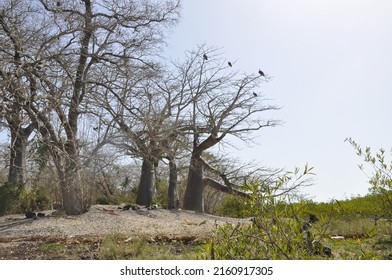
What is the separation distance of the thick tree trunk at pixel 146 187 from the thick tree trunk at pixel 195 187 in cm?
136

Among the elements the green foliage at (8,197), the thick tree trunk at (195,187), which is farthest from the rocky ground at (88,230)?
the thick tree trunk at (195,187)

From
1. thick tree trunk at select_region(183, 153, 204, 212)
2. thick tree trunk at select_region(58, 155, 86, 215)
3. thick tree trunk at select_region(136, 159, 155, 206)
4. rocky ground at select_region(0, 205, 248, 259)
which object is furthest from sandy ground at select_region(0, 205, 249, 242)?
thick tree trunk at select_region(183, 153, 204, 212)

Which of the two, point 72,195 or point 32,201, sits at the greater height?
point 72,195

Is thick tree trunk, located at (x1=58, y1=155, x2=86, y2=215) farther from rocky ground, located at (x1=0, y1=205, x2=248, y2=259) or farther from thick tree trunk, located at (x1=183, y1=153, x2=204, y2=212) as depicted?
thick tree trunk, located at (x1=183, y1=153, x2=204, y2=212)

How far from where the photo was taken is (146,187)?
1786cm

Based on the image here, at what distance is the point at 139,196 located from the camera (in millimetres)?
17750

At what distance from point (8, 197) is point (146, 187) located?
16.0 ft

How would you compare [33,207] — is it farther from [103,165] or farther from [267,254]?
[267,254]

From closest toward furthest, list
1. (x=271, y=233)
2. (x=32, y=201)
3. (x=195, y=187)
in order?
1. (x=271, y=233)
2. (x=32, y=201)
3. (x=195, y=187)

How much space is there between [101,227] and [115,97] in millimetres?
4118

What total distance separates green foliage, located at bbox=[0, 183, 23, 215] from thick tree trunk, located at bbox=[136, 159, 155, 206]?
168 inches

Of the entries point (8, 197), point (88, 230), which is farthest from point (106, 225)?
point (8, 197)

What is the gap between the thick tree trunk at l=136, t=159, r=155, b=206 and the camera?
1767 centimetres

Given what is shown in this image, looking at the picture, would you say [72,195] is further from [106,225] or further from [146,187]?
[146,187]
